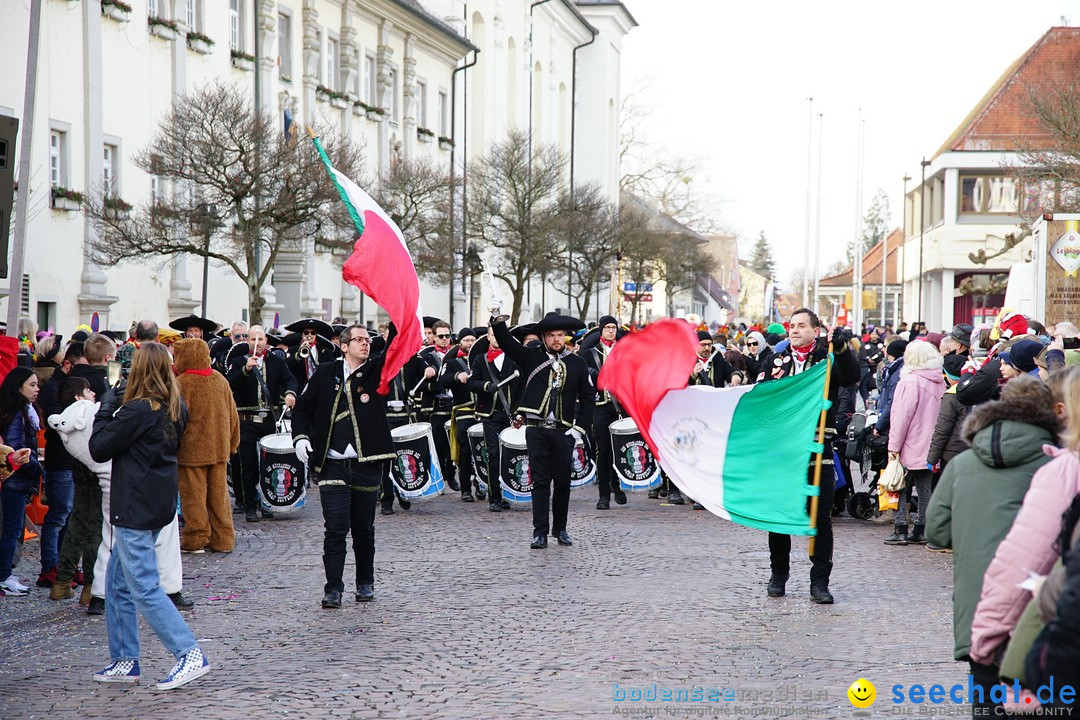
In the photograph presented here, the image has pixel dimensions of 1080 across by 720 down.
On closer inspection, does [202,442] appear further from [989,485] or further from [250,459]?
[989,485]

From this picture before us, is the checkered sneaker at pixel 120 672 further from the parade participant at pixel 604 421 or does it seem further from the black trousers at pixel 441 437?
the black trousers at pixel 441 437

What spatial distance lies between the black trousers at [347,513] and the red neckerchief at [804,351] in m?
2.96

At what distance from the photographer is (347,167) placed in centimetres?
2636

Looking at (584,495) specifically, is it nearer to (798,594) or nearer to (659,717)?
(798,594)

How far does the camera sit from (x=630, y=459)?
50.8 feet

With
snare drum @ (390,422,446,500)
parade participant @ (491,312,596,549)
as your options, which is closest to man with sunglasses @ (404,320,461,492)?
snare drum @ (390,422,446,500)

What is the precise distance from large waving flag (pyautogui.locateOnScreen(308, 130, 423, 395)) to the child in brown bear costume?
2.58 m

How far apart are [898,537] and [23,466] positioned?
754 cm

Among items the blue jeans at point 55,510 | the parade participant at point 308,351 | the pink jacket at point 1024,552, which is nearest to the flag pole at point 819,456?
the pink jacket at point 1024,552

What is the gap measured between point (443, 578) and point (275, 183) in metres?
15.2

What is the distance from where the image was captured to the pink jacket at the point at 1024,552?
475cm

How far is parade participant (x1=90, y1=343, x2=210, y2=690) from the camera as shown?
24.3 ft

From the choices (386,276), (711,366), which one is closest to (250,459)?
(386,276)

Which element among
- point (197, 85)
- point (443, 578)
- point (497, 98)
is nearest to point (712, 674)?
point (443, 578)
